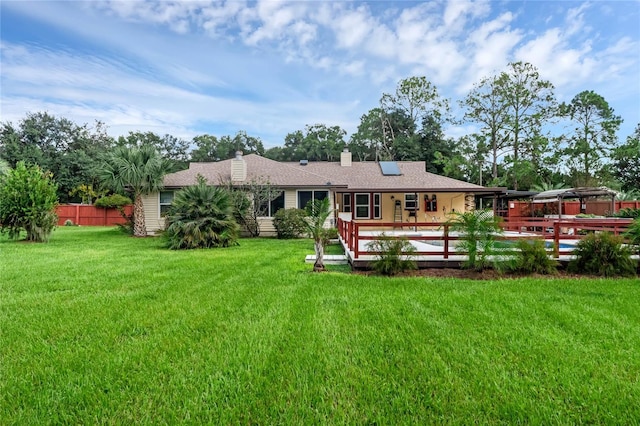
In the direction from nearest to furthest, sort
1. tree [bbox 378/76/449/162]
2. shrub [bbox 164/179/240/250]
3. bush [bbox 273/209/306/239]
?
1. shrub [bbox 164/179/240/250]
2. bush [bbox 273/209/306/239]
3. tree [bbox 378/76/449/162]

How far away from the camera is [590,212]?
20719 mm

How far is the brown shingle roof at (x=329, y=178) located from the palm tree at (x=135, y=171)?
78 centimetres

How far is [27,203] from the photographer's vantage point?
40.2 feet

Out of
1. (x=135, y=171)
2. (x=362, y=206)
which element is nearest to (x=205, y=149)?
(x=135, y=171)

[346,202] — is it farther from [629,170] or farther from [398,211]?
[629,170]

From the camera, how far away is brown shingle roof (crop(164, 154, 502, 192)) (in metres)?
15.9

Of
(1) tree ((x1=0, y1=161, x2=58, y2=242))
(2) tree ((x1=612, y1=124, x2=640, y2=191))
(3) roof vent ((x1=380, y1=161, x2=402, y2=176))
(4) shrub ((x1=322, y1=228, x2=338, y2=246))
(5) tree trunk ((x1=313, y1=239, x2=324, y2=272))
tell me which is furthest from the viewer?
(2) tree ((x1=612, y1=124, x2=640, y2=191))

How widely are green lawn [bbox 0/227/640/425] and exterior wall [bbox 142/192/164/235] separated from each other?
1011 centimetres

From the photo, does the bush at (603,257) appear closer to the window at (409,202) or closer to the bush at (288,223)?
the bush at (288,223)

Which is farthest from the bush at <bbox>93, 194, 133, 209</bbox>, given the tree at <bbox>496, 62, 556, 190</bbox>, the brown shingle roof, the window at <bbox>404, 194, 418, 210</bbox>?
the tree at <bbox>496, 62, 556, 190</bbox>

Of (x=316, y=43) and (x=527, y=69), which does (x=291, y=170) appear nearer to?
(x=316, y=43)

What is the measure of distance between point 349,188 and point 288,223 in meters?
3.87

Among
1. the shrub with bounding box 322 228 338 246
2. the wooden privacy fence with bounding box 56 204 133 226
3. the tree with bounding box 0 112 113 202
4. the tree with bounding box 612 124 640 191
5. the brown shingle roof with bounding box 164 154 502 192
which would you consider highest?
the tree with bounding box 0 112 113 202

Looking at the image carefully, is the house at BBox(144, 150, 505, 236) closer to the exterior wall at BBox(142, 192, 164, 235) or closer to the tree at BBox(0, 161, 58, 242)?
the exterior wall at BBox(142, 192, 164, 235)
